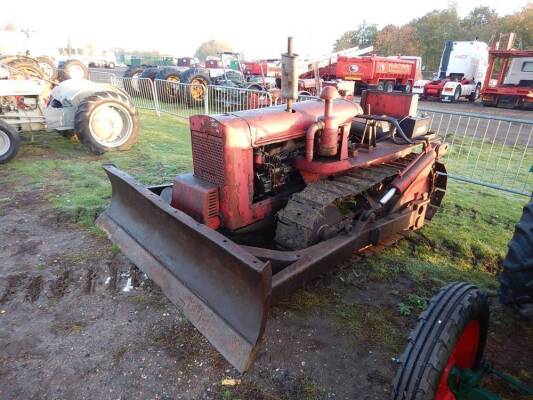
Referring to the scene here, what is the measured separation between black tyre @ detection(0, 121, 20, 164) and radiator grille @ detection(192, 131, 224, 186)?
450 centimetres

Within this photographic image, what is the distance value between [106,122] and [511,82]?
61.2ft

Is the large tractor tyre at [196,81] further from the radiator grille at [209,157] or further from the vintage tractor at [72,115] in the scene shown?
the radiator grille at [209,157]

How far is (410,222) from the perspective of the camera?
393 cm

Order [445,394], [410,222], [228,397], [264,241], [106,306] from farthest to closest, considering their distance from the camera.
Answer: [410,222] → [264,241] → [106,306] → [228,397] → [445,394]

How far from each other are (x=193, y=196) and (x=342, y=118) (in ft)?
5.74

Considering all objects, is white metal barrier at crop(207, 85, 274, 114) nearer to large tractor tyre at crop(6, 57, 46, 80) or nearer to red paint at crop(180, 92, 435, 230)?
large tractor tyre at crop(6, 57, 46, 80)

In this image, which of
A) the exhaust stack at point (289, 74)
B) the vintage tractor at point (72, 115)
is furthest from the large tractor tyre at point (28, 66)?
the exhaust stack at point (289, 74)

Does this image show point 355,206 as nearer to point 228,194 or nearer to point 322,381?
point 228,194

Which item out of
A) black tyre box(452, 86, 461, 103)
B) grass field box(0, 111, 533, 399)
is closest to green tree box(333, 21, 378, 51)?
black tyre box(452, 86, 461, 103)

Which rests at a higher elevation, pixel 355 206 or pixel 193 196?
pixel 193 196

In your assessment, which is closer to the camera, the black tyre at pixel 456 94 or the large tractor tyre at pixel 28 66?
the large tractor tyre at pixel 28 66

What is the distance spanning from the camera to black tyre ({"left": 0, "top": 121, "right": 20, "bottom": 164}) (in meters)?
5.99

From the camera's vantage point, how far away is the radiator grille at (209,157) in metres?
2.96

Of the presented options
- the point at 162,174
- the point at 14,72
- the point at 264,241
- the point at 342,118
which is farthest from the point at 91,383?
the point at 14,72
